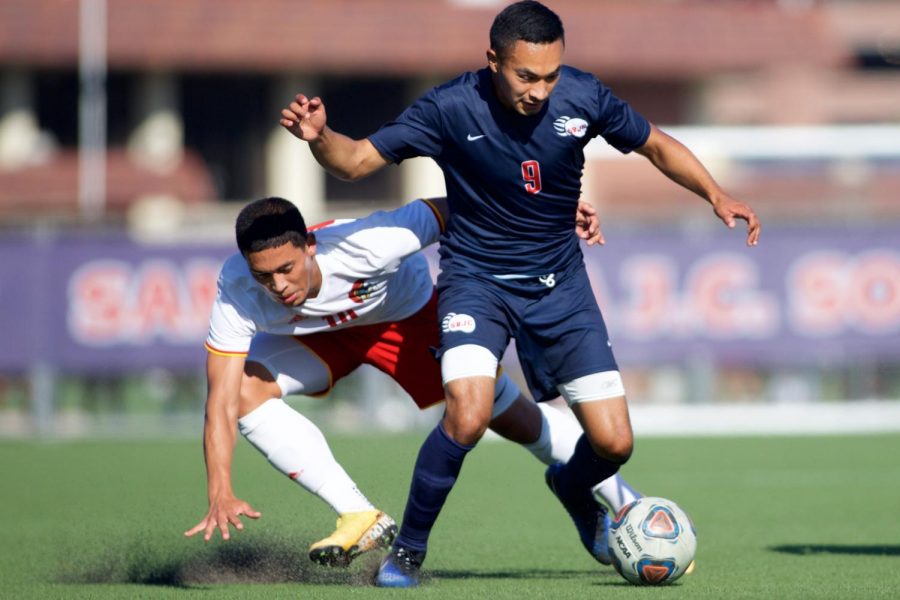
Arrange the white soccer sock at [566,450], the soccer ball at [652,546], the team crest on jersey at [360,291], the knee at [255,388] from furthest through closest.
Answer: the white soccer sock at [566,450], the knee at [255,388], the team crest on jersey at [360,291], the soccer ball at [652,546]

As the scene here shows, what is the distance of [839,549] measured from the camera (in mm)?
7617

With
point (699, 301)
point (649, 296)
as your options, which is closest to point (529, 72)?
point (649, 296)

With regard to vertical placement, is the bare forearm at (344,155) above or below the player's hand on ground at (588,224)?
above

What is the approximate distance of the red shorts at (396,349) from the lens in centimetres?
716

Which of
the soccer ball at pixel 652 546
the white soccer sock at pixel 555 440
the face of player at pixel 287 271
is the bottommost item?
the soccer ball at pixel 652 546

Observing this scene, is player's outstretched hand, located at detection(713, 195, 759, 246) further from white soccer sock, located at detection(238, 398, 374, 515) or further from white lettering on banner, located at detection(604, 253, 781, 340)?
white lettering on banner, located at detection(604, 253, 781, 340)

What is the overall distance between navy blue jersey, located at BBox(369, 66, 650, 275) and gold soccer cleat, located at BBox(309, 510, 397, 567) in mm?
1146

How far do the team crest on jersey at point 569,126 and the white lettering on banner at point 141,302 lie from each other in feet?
32.0

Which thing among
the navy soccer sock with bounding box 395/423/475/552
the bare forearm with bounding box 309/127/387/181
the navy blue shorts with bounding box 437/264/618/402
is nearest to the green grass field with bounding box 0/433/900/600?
the navy soccer sock with bounding box 395/423/475/552

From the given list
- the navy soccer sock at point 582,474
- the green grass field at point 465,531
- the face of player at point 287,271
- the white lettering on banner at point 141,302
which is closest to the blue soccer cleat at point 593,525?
the navy soccer sock at point 582,474

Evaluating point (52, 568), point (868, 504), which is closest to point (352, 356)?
point (52, 568)

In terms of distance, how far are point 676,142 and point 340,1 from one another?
2622 cm

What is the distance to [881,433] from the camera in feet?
52.6

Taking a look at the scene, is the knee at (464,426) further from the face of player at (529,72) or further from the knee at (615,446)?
the face of player at (529,72)
